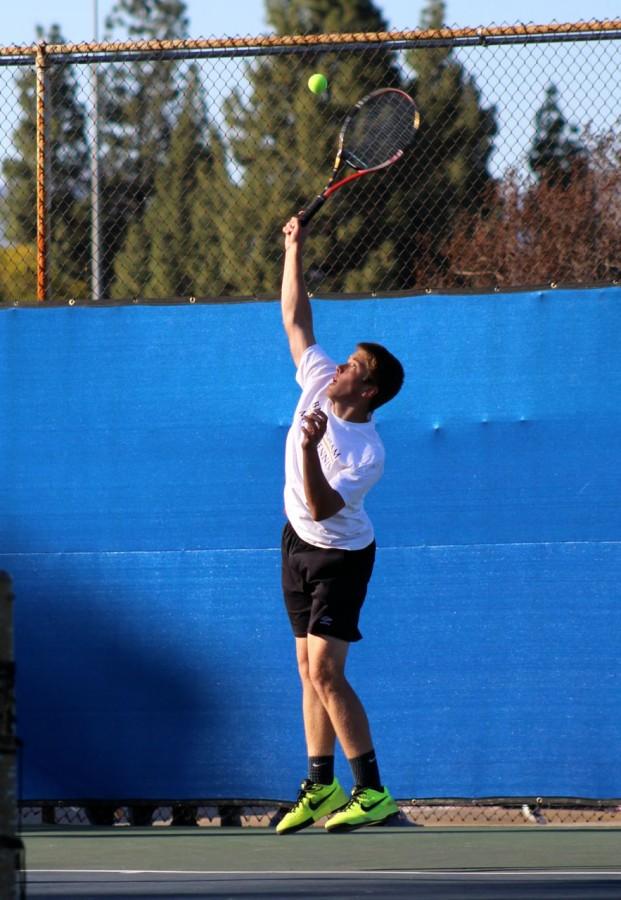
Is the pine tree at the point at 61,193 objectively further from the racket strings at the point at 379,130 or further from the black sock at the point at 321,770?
the black sock at the point at 321,770

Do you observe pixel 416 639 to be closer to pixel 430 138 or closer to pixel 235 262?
pixel 430 138

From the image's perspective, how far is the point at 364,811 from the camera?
5469 millimetres

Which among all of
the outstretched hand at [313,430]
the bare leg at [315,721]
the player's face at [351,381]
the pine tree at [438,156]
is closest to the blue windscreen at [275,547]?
the pine tree at [438,156]

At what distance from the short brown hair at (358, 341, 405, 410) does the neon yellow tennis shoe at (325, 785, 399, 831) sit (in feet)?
4.21

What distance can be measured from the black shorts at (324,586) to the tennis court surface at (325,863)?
0.79 m

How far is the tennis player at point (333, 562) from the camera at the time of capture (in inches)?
217

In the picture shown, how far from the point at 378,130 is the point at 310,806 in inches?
108

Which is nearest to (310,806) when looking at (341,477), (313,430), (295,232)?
(341,477)

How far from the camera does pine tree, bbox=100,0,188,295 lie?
789 cm

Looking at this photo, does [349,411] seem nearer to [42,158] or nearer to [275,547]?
[275,547]

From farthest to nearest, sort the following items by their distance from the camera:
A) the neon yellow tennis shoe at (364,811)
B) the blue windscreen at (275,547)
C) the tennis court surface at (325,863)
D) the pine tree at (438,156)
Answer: the pine tree at (438,156), the blue windscreen at (275,547), the neon yellow tennis shoe at (364,811), the tennis court surface at (325,863)

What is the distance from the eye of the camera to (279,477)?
276 inches

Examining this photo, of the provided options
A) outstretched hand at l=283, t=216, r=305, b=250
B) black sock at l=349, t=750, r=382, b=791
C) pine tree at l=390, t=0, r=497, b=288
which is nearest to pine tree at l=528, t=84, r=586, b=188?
pine tree at l=390, t=0, r=497, b=288

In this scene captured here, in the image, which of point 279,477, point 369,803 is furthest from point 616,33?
point 369,803
